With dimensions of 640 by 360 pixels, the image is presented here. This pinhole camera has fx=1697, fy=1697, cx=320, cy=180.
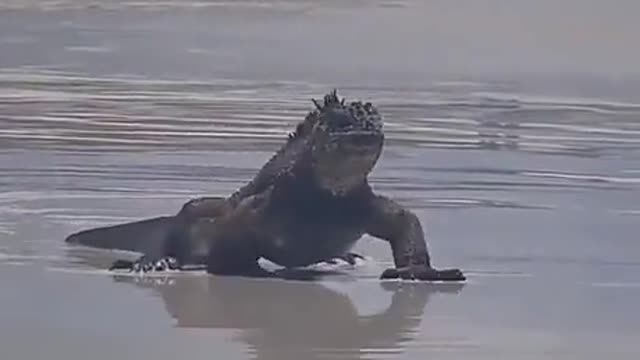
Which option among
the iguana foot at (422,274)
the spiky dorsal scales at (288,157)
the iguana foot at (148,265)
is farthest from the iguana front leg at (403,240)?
the iguana foot at (148,265)

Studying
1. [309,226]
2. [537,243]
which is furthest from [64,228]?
[537,243]

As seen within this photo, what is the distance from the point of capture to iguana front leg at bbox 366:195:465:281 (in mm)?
→ 3346

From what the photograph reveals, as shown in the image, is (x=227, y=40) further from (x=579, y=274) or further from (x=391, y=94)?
(x=579, y=274)

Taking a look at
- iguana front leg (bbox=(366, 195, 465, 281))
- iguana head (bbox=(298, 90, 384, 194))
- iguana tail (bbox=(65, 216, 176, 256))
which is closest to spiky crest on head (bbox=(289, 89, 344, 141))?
iguana head (bbox=(298, 90, 384, 194))

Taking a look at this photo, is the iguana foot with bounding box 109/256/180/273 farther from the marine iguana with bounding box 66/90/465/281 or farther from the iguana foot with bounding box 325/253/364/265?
the iguana foot with bounding box 325/253/364/265

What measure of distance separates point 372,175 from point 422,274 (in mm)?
1332

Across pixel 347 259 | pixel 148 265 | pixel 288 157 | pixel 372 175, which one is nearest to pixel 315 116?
pixel 288 157

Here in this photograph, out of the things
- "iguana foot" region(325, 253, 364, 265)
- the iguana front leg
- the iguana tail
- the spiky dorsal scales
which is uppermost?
the spiky dorsal scales

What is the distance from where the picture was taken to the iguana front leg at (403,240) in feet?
11.0

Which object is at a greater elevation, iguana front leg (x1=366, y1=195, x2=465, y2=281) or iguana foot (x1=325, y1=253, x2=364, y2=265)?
iguana front leg (x1=366, y1=195, x2=465, y2=281)

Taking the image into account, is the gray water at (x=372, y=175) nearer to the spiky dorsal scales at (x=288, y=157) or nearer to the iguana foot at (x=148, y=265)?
the iguana foot at (x=148, y=265)

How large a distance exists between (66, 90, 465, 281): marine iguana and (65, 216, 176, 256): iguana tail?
9cm

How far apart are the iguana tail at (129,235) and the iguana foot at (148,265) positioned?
97 mm

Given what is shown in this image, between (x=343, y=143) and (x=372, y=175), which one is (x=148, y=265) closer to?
(x=343, y=143)
